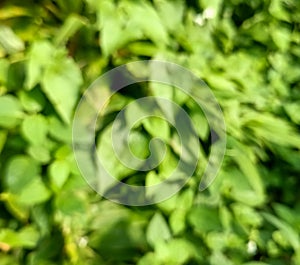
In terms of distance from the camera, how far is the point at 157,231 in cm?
157

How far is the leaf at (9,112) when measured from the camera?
1.51 meters

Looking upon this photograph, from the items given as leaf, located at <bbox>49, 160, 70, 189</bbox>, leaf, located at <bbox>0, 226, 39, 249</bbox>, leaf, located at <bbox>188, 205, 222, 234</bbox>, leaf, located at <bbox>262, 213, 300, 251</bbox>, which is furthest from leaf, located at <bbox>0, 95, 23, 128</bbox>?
leaf, located at <bbox>262, 213, 300, 251</bbox>

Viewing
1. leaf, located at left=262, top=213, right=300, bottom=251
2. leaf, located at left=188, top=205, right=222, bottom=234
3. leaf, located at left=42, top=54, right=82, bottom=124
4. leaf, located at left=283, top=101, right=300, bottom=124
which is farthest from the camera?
leaf, located at left=283, top=101, right=300, bottom=124

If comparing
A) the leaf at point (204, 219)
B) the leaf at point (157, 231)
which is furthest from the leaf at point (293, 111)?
the leaf at point (157, 231)

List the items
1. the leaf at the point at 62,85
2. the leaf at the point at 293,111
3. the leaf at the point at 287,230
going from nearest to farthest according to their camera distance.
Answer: the leaf at the point at 62,85
the leaf at the point at 287,230
the leaf at the point at 293,111

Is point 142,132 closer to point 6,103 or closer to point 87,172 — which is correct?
point 87,172

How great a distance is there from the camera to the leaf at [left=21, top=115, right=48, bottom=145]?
1499 mm

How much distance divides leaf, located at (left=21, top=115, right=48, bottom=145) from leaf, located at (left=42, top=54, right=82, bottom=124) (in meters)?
0.05

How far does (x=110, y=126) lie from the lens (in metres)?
1.59

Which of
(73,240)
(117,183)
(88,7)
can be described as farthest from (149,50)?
(73,240)

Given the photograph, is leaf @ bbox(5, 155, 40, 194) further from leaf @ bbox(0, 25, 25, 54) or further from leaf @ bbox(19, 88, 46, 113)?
leaf @ bbox(0, 25, 25, 54)

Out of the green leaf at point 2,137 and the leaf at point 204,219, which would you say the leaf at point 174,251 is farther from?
the green leaf at point 2,137

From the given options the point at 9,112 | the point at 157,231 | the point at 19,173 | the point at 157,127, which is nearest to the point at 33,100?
the point at 9,112

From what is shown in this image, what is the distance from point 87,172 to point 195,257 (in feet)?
1.08
